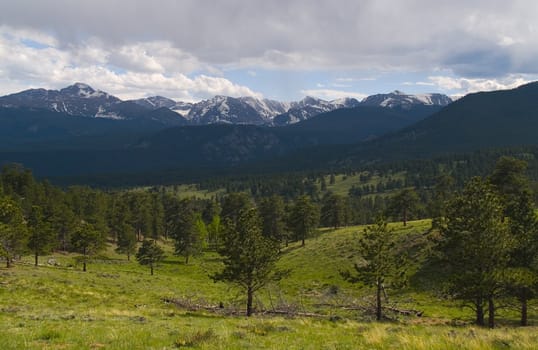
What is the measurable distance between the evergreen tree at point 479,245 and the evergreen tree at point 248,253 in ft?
52.8

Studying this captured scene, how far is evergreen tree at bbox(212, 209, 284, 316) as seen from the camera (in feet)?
123

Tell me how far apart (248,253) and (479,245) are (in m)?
19.2

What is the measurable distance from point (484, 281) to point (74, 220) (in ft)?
304

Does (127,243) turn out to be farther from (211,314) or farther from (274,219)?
(211,314)

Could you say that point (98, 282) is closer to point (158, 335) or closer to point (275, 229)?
point (158, 335)

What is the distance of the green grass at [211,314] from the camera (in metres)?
16.5

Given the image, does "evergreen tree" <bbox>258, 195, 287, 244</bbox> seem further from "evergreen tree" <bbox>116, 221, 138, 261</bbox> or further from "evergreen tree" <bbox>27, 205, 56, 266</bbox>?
"evergreen tree" <bbox>27, 205, 56, 266</bbox>

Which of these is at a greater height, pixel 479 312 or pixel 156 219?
pixel 479 312

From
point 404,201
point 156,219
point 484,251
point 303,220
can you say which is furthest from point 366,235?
point 156,219

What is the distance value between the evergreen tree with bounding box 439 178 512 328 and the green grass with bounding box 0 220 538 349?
3225mm

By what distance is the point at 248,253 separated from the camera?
37.4 m

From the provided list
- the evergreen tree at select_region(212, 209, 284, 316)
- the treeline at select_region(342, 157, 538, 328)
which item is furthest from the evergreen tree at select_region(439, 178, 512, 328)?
the evergreen tree at select_region(212, 209, 284, 316)

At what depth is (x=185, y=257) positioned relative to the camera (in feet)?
342

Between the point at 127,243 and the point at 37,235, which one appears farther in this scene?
the point at 127,243
